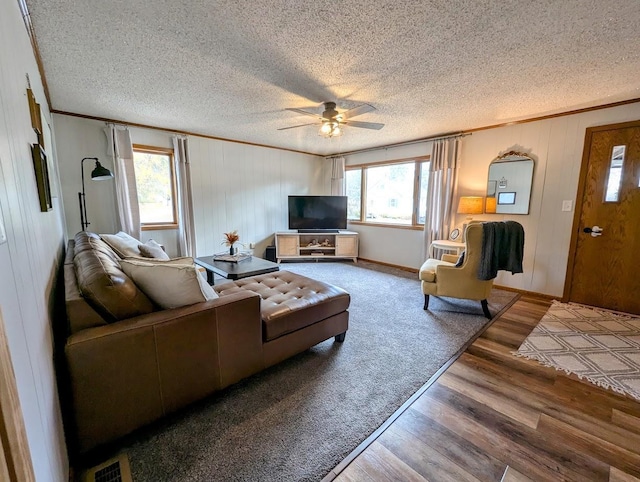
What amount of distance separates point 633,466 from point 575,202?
2922mm

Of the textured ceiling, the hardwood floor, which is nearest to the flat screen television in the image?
the textured ceiling

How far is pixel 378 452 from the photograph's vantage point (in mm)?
1369

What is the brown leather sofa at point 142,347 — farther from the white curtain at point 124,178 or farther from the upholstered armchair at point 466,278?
the white curtain at point 124,178

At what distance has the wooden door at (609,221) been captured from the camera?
2.92 m

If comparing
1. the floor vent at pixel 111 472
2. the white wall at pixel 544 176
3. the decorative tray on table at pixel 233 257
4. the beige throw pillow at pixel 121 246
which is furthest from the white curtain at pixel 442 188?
the floor vent at pixel 111 472

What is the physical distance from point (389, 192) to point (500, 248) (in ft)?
8.94

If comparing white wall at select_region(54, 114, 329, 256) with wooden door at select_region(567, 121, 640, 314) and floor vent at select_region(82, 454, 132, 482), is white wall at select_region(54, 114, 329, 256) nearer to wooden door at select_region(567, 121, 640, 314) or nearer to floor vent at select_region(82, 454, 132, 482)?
floor vent at select_region(82, 454, 132, 482)

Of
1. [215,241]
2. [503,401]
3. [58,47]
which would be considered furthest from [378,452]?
[215,241]

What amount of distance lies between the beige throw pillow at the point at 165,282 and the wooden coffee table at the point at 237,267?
4.25ft

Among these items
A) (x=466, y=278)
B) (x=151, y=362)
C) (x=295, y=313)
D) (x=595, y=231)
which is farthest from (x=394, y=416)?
(x=595, y=231)

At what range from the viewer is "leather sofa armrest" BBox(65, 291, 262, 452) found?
121 cm

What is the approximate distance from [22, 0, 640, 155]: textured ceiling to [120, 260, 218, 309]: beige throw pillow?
1.47m

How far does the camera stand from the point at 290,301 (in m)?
2.07

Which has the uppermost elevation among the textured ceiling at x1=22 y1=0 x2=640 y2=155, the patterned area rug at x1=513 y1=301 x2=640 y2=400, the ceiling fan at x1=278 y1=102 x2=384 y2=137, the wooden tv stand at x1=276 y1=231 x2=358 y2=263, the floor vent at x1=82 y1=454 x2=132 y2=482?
the textured ceiling at x1=22 y1=0 x2=640 y2=155
